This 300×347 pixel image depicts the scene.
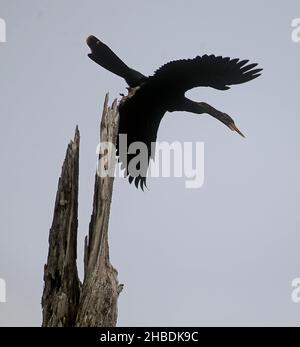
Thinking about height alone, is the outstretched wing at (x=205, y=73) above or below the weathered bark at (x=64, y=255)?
above

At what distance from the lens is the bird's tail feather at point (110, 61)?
7418 millimetres

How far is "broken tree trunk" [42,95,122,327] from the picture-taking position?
5.40 meters

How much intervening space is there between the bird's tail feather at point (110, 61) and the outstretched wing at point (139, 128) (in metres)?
0.29

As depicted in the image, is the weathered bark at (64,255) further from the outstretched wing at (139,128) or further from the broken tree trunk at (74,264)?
the outstretched wing at (139,128)

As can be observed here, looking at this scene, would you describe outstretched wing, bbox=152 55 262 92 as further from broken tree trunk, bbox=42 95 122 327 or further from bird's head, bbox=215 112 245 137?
broken tree trunk, bbox=42 95 122 327

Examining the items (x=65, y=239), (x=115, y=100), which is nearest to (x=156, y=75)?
(x=115, y=100)

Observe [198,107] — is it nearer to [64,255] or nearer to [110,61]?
[110,61]

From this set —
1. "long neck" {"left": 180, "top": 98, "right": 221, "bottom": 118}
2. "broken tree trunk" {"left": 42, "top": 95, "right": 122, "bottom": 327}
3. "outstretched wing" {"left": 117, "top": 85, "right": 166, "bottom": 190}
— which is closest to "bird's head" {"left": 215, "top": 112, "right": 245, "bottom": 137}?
"long neck" {"left": 180, "top": 98, "right": 221, "bottom": 118}

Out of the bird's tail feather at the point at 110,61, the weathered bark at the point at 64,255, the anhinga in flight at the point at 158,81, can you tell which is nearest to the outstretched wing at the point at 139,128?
the anhinga in flight at the point at 158,81

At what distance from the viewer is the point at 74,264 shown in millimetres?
5621

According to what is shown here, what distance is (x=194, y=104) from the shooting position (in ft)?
26.3
